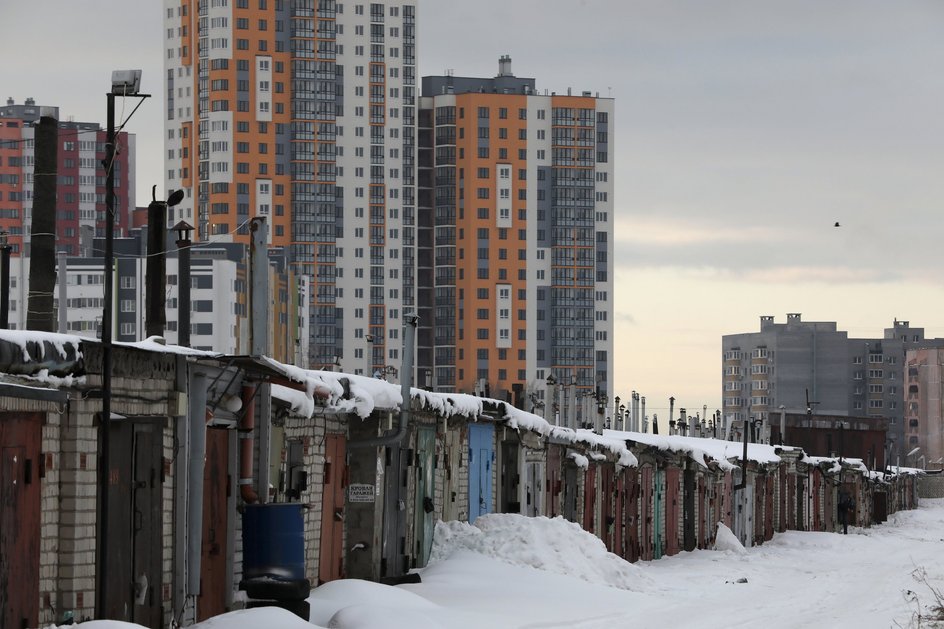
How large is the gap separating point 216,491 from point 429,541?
9.19 m

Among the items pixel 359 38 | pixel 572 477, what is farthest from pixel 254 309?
pixel 359 38

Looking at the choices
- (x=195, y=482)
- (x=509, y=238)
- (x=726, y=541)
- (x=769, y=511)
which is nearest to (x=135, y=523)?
(x=195, y=482)

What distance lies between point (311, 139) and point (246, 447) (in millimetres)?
149308

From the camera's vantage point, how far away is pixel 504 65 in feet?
605

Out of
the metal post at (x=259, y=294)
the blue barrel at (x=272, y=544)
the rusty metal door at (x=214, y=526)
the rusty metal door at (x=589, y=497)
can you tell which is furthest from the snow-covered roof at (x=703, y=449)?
the blue barrel at (x=272, y=544)

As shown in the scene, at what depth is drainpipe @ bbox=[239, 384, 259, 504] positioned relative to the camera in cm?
1859

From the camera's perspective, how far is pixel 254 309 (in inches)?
806

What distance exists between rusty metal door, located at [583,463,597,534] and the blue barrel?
1898 centimetres

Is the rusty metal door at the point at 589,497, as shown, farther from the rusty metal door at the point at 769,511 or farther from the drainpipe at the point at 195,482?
the rusty metal door at the point at 769,511

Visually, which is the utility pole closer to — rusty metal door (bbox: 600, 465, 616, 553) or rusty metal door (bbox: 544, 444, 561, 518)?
rusty metal door (bbox: 544, 444, 561, 518)

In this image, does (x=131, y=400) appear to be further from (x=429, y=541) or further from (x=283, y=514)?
(x=429, y=541)

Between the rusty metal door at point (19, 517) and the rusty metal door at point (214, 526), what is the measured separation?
3.88 m

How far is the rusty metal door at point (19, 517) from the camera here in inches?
515

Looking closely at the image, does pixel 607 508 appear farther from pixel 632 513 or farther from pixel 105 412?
pixel 105 412
